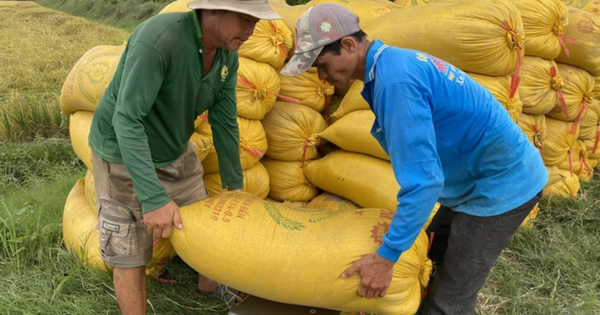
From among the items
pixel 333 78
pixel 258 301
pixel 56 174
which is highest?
pixel 333 78

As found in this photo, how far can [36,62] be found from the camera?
333 inches

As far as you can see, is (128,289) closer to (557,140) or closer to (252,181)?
(252,181)

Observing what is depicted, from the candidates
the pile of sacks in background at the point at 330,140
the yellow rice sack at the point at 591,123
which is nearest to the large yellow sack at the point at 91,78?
the pile of sacks in background at the point at 330,140

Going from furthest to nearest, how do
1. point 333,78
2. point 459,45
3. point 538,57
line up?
point 538,57 → point 459,45 → point 333,78

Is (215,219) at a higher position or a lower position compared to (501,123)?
lower

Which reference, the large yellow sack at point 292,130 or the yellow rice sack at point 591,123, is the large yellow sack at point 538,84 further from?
the large yellow sack at point 292,130

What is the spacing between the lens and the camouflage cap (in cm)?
151

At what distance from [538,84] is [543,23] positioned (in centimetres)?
41

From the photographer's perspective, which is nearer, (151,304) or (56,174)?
(151,304)

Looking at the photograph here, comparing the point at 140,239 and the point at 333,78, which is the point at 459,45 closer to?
the point at 333,78

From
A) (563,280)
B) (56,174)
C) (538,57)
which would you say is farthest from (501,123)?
(56,174)

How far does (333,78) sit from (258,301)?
1028mm

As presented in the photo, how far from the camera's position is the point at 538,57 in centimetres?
311

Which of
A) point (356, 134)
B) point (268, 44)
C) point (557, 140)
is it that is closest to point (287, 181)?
point (356, 134)
